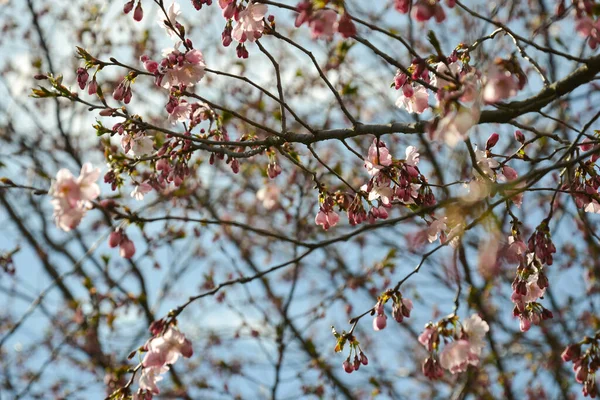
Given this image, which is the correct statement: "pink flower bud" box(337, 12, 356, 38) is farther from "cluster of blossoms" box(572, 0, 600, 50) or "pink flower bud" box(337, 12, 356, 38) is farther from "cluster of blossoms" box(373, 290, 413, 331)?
"cluster of blossoms" box(373, 290, 413, 331)

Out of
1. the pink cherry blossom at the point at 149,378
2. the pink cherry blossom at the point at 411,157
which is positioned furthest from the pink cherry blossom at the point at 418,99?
A: the pink cherry blossom at the point at 149,378

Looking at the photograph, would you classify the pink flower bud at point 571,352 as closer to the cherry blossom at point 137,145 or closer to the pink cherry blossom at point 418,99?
the pink cherry blossom at point 418,99

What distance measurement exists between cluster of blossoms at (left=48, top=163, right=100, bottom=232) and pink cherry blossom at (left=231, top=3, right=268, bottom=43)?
2.84ft

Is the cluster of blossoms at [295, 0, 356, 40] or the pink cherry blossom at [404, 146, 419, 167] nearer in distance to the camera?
the cluster of blossoms at [295, 0, 356, 40]

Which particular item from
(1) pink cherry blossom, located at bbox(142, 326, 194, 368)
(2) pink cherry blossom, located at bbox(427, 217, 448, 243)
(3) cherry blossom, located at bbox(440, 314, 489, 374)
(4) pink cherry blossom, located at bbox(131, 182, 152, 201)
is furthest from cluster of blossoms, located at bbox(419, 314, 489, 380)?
(4) pink cherry blossom, located at bbox(131, 182, 152, 201)

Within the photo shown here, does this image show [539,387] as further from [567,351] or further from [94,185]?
[94,185]

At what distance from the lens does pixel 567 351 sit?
2.29m

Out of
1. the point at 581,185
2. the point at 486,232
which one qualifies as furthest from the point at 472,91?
the point at 581,185

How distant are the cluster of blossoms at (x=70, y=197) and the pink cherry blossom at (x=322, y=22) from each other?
93 centimetres

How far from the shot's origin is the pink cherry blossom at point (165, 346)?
211 cm

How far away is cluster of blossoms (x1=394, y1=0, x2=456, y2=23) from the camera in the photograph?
1938 millimetres

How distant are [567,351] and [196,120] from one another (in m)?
1.88

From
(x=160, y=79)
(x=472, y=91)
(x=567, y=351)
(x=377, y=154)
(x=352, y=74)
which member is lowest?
(x=567, y=351)

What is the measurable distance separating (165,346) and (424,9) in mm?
1433
